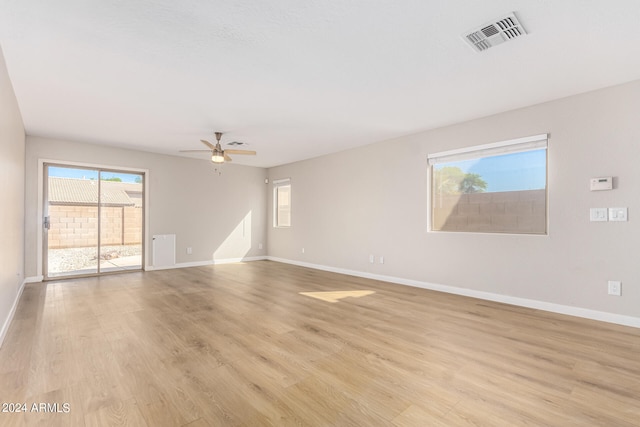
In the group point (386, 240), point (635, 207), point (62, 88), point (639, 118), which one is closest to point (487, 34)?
point (639, 118)

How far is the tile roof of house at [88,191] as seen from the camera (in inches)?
214

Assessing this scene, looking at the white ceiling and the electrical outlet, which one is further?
the electrical outlet

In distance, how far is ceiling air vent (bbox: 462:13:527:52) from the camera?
2174mm

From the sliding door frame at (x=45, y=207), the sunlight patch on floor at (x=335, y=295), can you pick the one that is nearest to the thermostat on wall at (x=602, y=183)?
the sunlight patch on floor at (x=335, y=295)

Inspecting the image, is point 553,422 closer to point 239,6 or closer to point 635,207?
point 635,207

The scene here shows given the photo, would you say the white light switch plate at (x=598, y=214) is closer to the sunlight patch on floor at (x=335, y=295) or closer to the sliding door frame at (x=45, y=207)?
the sunlight patch on floor at (x=335, y=295)

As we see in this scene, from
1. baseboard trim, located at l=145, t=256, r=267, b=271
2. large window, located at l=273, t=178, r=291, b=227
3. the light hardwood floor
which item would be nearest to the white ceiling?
the light hardwood floor

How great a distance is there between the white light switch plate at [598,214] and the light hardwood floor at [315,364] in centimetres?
113

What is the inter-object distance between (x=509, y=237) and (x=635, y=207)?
120 centimetres

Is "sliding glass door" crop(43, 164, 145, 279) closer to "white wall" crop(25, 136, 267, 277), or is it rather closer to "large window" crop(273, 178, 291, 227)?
"white wall" crop(25, 136, 267, 277)

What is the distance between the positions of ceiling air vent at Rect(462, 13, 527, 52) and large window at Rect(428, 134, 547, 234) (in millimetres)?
1856

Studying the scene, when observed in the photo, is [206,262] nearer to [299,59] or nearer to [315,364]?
[315,364]

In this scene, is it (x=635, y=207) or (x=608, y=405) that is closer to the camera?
(x=608, y=405)

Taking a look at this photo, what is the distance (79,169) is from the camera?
5668 mm
